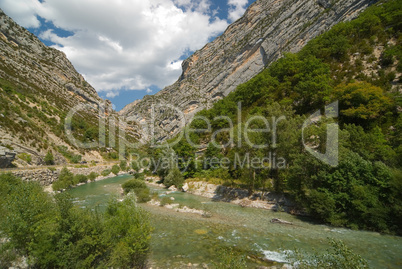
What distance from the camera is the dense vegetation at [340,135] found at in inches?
627

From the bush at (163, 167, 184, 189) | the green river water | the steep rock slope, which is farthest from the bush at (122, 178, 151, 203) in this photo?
the steep rock slope

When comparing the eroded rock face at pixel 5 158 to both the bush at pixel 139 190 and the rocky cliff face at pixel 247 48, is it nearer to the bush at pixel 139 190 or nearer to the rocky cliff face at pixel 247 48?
the bush at pixel 139 190

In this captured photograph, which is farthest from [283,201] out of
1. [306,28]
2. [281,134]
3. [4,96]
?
[306,28]

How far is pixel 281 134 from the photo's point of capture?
23359 mm

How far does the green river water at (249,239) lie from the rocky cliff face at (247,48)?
73486mm

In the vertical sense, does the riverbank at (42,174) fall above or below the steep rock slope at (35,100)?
below

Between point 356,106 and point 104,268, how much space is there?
116 feet

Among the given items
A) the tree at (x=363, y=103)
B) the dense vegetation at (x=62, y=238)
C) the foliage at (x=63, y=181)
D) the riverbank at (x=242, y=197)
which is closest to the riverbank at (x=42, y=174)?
the foliage at (x=63, y=181)

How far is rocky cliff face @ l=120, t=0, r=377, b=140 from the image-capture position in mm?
72062

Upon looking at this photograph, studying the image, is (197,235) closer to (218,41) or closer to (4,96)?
(4,96)

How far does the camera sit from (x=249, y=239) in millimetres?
13484

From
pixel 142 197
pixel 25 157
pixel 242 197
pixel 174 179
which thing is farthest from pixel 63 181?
pixel 242 197

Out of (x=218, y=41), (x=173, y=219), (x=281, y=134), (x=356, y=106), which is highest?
(x=218, y=41)

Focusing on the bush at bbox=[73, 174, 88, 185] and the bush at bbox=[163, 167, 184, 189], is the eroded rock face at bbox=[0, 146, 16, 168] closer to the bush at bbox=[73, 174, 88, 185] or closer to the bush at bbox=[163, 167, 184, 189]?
the bush at bbox=[73, 174, 88, 185]
